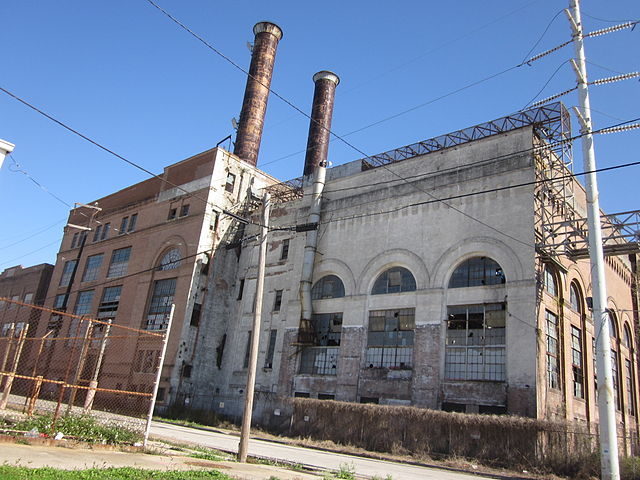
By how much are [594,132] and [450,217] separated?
11.3 metres

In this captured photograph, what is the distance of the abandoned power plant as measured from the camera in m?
23.3

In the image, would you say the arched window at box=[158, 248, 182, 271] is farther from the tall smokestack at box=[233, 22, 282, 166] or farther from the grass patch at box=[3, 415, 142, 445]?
the grass patch at box=[3, 415, 142, 445]

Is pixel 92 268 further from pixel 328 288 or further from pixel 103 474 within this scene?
pixel 103 474

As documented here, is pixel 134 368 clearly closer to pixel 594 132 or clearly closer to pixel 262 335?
pixel 262 335

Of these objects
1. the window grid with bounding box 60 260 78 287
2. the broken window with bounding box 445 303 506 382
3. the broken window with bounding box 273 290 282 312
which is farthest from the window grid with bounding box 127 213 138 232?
the broken window with bounding box 445 303 506 382

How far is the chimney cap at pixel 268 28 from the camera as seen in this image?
1837 inches

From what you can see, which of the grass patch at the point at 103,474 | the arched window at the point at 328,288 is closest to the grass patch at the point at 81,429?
the grass patch at the point at 103,474

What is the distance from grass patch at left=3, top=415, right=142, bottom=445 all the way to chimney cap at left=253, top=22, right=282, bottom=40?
40844mm

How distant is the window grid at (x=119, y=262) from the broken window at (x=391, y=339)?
75.8 feet

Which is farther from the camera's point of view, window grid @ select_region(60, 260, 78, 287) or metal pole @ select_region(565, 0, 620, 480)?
window grid @ select_region(60, 260, 78, 287)

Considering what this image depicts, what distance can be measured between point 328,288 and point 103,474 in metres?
23.3

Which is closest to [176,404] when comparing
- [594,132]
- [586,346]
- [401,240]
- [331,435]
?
[331,435]

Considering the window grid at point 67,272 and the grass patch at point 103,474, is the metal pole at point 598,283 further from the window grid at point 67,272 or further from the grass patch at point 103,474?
the window grid at point 67,272

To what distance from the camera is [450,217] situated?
26625 mm
